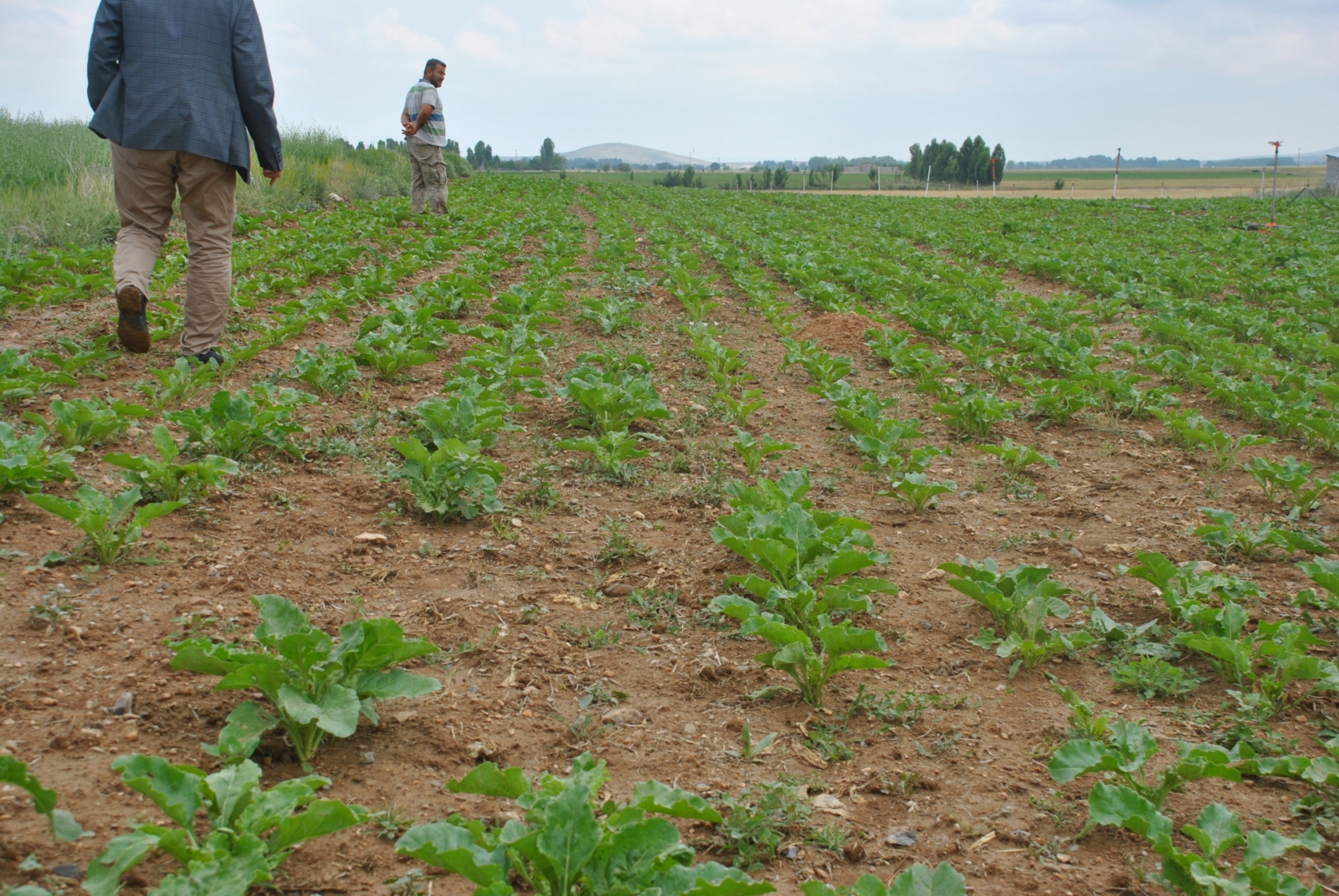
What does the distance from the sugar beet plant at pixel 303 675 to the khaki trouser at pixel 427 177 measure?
13408 millimetres

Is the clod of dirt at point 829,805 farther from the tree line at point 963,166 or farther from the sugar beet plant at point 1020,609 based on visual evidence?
the tree line at point 963,166

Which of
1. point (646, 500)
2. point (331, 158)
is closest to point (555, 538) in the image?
point (646, 500)

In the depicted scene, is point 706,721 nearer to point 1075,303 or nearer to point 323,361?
point 323,361

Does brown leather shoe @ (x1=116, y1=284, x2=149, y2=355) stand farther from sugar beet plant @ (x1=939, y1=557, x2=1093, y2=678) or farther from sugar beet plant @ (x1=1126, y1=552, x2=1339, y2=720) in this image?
sugar beet plant @ (x1=1126, y1=552, x2=1339, y2=720)

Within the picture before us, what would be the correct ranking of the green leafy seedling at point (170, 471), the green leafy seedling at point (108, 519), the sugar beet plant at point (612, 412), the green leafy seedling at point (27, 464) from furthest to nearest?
the sugar beet plant at point (612, 412), the green leafy seedling at point (170, 471), the green leafy seedling at point (27, 464), the green leafy seedling at point (108, 519)

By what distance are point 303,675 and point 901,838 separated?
153cm

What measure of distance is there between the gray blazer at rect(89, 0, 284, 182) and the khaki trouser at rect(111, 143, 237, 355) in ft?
0.41

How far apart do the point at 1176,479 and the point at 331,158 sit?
2193cm

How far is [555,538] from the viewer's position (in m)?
3.76

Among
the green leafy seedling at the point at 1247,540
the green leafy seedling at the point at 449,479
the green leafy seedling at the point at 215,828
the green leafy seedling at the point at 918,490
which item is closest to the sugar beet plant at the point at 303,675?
the green leafy seedling at the point at 215,828

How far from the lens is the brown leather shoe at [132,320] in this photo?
5.14 meters

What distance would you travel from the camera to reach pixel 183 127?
16.6 feet

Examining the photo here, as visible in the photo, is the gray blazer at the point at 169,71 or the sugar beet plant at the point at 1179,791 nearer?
the sugar beet plant at the point at 1179,791

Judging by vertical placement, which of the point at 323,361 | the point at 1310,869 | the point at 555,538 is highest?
the point at 323,361
